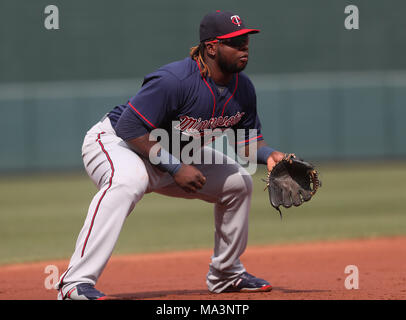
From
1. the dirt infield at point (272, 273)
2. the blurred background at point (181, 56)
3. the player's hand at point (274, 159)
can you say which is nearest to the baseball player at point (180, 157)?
the player's hand at point (274, 159)

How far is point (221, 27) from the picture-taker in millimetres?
3918

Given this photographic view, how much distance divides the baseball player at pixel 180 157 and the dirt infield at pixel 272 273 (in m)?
0.39

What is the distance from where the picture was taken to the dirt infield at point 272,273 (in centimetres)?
422

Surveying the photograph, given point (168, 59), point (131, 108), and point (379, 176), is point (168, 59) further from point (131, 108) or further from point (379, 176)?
point (131, 108)

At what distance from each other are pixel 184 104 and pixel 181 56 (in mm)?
13212

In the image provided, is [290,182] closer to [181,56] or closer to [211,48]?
[211,48]

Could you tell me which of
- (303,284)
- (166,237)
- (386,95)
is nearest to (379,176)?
(386,95)

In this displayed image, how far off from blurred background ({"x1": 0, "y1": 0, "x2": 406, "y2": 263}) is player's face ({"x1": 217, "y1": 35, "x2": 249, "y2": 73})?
5.24 m

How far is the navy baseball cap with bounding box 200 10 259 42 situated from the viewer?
391 centimetres

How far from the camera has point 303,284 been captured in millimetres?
4633

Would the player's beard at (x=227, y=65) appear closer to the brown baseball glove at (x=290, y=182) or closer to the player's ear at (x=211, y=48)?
the player's ear at (x=211, y=48)

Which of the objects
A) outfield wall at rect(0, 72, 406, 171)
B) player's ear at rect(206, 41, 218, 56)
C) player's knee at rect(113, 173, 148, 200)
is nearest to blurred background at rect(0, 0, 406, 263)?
outfield wall at rect(0, 72, 406, 171)

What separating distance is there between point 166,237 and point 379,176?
6.33 metres

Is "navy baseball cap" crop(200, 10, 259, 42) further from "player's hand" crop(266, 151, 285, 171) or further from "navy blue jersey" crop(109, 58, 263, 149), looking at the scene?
"player's hand" crop(266, 151, 285, 171)
